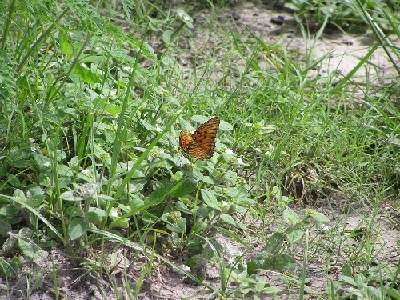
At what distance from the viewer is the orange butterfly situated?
128 inches

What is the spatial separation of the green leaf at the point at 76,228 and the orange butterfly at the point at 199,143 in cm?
64

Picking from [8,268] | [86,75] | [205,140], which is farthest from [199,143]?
[8,268]

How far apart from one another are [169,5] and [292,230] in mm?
2601

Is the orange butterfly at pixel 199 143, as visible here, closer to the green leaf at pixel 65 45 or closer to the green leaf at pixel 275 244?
the green leaf at pixel 275 244

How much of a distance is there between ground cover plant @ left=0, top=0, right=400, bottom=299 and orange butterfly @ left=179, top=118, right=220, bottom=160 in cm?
6

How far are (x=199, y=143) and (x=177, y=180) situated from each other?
19cm

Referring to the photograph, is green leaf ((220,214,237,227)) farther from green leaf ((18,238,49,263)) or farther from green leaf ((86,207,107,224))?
green leaf ((18,238,49,263))

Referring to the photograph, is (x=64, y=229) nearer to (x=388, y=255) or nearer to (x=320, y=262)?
(x=320, y=262)

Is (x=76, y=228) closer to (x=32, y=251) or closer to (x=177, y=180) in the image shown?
(x=32, y=251)

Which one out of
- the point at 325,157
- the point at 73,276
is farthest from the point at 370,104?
the point at 73,276

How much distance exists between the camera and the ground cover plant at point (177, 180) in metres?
2.88

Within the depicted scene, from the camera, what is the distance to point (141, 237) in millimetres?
2934

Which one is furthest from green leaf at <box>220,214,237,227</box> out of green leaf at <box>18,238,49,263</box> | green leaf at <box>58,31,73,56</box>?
green leaf at <box>58,31,73,56</box>

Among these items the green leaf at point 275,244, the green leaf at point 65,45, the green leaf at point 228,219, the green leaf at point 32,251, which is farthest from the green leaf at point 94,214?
the green leaf at point 65,45
